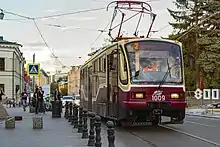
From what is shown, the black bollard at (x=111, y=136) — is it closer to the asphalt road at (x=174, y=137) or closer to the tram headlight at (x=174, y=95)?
the asphalt road at (x=174, y=137)

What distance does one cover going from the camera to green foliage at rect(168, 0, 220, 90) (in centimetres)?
6234

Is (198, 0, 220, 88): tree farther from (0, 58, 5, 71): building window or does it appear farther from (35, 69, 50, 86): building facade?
(35, 69, 50, 86): building facade

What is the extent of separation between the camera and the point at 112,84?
67.1ft

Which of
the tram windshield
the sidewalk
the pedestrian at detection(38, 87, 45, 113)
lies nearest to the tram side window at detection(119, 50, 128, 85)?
the tram windshield

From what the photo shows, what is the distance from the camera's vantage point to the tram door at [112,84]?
19.7m

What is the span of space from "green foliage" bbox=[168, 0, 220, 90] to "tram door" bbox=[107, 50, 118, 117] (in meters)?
39.6

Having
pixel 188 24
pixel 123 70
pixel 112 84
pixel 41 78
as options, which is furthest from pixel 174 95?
pixel 41 78

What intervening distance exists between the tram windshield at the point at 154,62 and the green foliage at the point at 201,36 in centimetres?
4073

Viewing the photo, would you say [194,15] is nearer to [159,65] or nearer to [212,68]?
[212,68]

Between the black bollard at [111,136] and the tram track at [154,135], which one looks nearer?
the black bollard at [111,136]

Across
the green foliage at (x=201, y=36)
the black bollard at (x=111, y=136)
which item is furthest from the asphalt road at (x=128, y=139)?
the green foliage at (x=201, y=36)

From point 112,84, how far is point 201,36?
46784 mm

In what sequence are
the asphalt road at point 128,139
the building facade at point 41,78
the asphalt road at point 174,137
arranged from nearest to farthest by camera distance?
1. the asphalt road at point 128,139
2. the asphalt road at point 174,137
3. the building facade at point 41,78

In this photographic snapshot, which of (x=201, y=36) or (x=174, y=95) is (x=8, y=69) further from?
(x=174, y=95)
